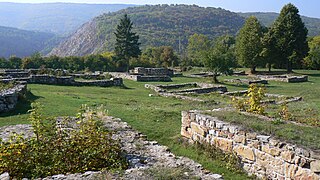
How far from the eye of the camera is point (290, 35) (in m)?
43.7

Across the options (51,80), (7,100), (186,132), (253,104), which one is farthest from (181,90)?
(186,132)

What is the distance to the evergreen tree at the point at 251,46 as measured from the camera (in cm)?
4459

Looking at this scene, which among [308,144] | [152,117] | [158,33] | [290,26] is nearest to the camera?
[308,144]

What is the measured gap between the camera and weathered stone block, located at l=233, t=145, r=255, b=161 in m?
7.92

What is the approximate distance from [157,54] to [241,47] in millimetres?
19723

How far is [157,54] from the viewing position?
203 feet

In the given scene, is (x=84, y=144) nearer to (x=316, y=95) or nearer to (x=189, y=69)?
(x=316, y=95)

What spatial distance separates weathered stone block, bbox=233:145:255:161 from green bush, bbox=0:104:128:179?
8.68 ft

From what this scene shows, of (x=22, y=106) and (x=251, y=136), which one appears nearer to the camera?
(x=251, y=136)

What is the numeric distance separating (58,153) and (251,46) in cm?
4033

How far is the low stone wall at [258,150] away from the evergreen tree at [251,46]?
120 feet

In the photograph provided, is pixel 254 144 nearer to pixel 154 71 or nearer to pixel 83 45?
pixel 154 71

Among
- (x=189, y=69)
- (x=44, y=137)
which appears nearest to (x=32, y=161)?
(x=44, y=137)

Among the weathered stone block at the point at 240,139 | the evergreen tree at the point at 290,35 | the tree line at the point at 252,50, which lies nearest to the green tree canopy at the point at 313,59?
the tree line at the point at 252,50
